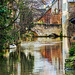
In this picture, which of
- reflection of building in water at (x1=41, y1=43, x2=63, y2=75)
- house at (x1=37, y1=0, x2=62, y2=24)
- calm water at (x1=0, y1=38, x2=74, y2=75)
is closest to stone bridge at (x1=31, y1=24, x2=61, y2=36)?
house at (x1=37, y1=0, x2=62, y2=24)

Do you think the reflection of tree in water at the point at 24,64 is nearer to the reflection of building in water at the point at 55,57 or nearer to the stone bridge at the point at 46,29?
the reflection of building in water at the point at 55,57

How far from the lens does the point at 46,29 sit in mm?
58500

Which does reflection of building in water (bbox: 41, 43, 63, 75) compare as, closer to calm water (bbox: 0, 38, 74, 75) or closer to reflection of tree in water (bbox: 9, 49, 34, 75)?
calm water (bbox: 0, 38, 74, 75)

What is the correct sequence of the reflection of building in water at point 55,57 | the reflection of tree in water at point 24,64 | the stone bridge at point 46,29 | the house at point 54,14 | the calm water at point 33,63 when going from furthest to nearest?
the house at point 54,14 < the stone bridge at point 46,29 < the reflection of building in water at point 55,57 < the reflection of tree in water at point 24,64 < the calm water at point 33,63

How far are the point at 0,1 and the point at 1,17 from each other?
0.96 m

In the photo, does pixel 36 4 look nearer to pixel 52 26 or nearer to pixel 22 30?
pixel 22 30

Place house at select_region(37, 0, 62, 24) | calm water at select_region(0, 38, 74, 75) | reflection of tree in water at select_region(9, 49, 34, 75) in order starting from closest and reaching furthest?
calm water at select_region(0, 38, 74, 75) < reflection of tree in water at select_region(9, 49, 34, 75) < house at select_region(37, 0, 62, 24)

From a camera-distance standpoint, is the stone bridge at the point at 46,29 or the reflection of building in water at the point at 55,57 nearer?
the reflection of building in water at the point at 55,57

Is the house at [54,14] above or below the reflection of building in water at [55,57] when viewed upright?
above

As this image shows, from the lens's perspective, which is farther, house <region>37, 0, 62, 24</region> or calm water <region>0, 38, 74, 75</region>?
house <region>37, 0, 62, 24</region>

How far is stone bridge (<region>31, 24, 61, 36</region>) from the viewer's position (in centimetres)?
5743

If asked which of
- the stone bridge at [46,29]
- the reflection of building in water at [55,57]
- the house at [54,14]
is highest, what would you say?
the house at [54,14]

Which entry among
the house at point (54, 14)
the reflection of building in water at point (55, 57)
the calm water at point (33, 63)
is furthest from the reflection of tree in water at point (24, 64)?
the house at point (54, 14)

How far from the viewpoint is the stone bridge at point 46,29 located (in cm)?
Answer: 5743
